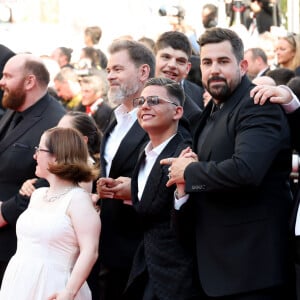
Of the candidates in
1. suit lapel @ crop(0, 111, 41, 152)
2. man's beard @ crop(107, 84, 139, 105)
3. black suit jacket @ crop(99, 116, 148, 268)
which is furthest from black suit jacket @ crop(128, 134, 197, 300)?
suit lapel @ crop(0, 111, 41, 152)

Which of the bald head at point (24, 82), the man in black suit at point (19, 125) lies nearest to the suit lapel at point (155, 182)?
the man in black suit at point (19, 125)

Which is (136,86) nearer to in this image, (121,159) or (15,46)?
(121,159)

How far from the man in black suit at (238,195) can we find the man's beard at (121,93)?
4.62ft

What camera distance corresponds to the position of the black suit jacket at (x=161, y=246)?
207 inches

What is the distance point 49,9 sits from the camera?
1766 cm

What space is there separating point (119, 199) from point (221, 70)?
1420 mm

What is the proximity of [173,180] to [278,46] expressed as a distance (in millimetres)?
6250

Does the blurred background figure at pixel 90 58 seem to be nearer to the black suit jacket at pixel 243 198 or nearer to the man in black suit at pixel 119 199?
the man in black suit at pixel 119 199

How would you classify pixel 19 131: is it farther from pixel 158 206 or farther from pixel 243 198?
pixel 243 198

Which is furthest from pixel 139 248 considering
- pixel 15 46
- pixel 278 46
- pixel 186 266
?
pixel 15 46

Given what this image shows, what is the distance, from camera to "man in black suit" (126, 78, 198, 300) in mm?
5289

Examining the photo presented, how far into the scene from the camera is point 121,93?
6.45m

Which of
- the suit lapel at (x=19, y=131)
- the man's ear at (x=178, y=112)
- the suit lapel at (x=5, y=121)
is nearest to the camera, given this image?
the man's ear at (x=178, y=112)

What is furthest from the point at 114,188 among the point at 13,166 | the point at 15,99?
the point at 15,99
